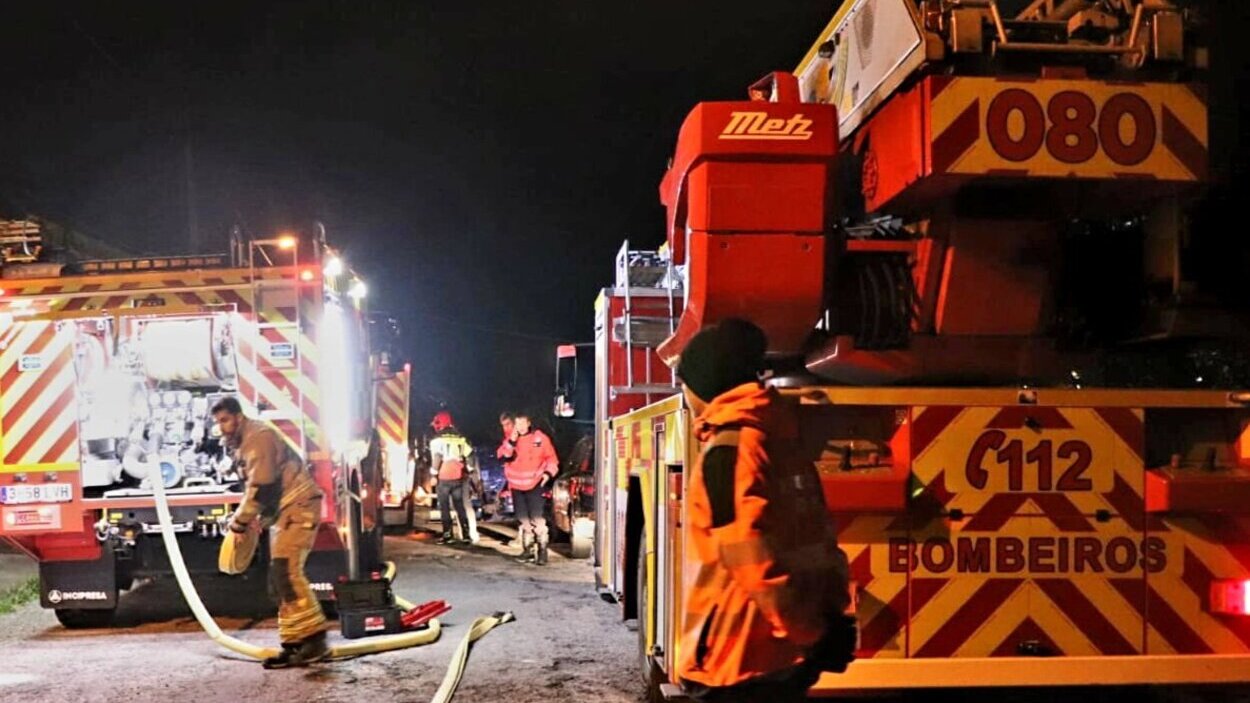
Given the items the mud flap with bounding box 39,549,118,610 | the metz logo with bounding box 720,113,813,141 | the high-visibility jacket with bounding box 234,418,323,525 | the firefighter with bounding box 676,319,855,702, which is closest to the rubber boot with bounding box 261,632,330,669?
the high-visibility jacket with bounding box 234,418,323,525

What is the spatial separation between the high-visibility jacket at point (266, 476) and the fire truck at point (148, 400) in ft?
1.87

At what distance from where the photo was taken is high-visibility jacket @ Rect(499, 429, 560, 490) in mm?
11406

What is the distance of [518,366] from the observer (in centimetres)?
4284

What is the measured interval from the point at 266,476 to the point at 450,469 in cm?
605

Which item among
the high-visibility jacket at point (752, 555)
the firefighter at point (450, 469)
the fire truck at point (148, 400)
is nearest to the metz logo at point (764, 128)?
the high-visibility jacket at point (752, 555)

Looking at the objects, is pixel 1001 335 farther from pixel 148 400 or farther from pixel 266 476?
pixel 148 400

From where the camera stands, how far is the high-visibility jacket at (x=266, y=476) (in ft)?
22.1

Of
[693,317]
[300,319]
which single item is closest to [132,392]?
[300,319]

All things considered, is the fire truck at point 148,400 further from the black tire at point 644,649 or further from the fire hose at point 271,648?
the black tire at point 644,649

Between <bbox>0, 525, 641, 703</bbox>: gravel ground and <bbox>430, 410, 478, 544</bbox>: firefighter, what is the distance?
10.1 ft

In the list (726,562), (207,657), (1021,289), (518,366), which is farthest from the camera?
(518,366)

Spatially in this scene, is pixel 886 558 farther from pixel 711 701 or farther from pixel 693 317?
pixel 711 701

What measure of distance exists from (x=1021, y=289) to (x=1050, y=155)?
1.84 ft

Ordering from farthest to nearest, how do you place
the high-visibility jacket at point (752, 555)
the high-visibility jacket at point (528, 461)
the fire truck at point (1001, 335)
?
1. the high-visibility jacket at point (528, 461)
2. the fire truck at point (1001, 335)
3. the high-visibility jacket at point (752, 555)
